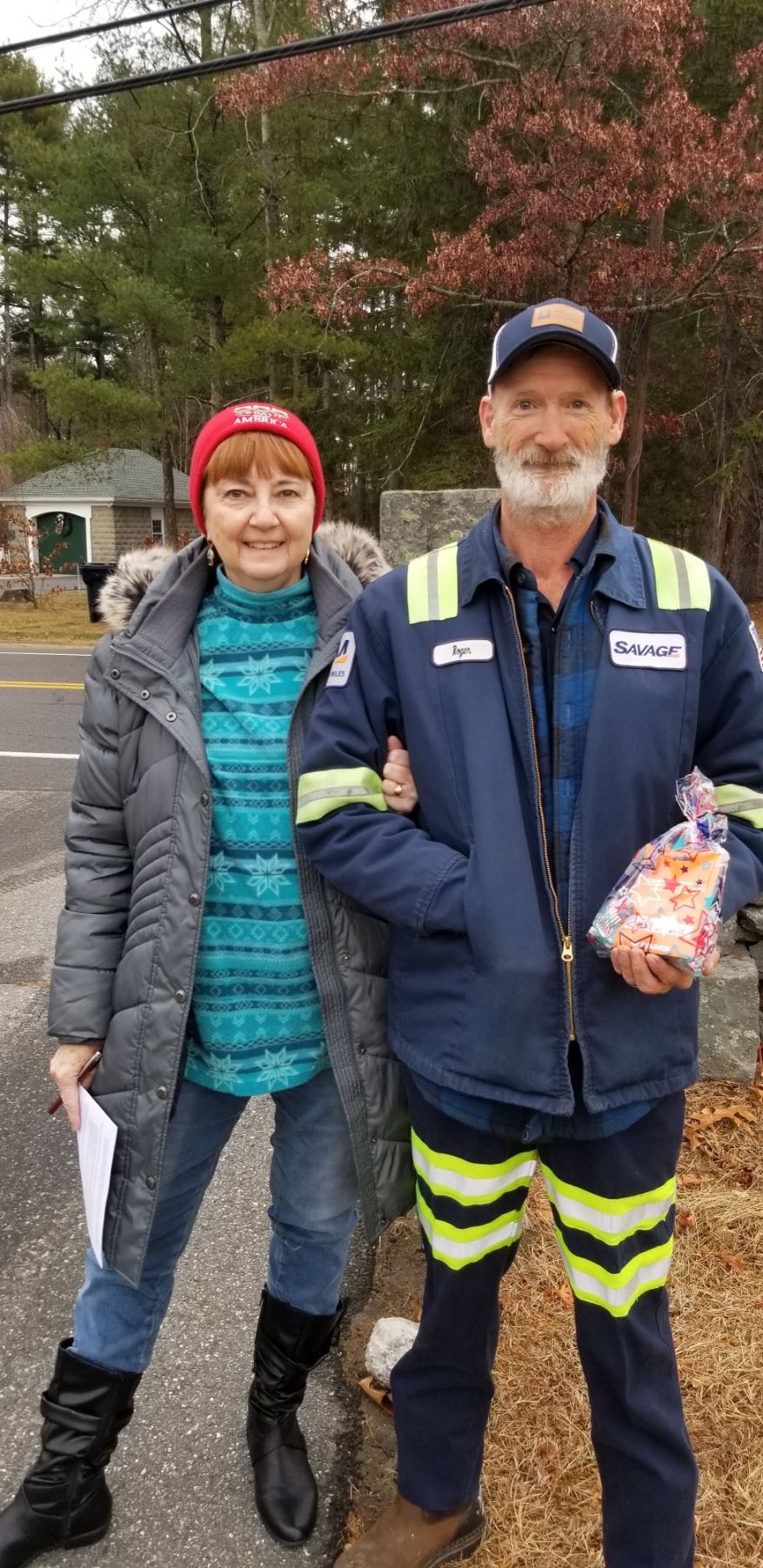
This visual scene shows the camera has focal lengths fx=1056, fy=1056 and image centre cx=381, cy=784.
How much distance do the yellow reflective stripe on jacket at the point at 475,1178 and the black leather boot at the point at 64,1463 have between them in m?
0.75

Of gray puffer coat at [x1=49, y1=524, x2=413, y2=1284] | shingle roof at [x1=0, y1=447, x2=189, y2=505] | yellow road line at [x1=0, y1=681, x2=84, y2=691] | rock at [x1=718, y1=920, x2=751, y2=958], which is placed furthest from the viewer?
shingle roof at [x1=0, y1=447, x2=189, y2=505]

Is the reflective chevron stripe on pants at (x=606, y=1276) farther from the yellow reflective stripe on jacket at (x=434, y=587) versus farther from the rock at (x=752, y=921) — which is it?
the rock at (x=752, y=921)

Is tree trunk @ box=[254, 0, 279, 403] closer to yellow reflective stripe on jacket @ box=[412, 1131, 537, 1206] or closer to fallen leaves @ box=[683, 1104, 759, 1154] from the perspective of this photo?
fallen leaves @ box=[683, 1104, 759, 1154]

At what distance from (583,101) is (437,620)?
1292cm

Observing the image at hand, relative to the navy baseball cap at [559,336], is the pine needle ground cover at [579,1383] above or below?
below

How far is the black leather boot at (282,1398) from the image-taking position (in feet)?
6.99

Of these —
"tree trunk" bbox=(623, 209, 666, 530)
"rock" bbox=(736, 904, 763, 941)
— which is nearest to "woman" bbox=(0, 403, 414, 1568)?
"rock" bbox=(736, 904, 763, 941)

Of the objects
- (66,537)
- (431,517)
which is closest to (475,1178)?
(431,517)

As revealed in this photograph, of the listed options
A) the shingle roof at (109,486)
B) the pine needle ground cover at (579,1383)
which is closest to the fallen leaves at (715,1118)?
→ the pine needle ground cover at (579,1383)

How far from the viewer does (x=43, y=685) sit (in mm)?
12617

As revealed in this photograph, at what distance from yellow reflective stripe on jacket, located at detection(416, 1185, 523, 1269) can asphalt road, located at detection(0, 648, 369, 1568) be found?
0.72 metres

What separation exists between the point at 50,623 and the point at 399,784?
19549 mm

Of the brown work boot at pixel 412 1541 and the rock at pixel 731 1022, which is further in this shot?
the rock at pixel 731 1022

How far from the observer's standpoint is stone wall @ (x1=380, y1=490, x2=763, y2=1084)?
350 cm
